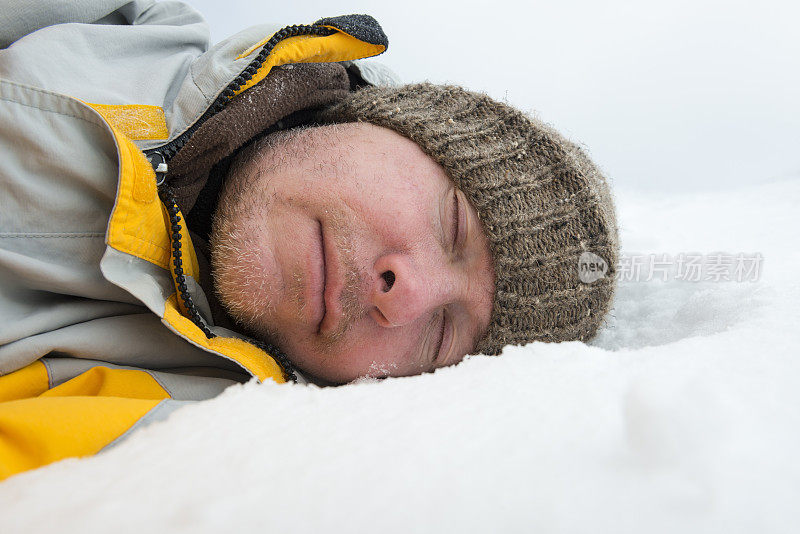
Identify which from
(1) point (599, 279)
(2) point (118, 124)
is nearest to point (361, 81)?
(2) point (118, 124)

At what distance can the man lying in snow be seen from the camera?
0.59m

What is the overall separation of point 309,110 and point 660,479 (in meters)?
0.90

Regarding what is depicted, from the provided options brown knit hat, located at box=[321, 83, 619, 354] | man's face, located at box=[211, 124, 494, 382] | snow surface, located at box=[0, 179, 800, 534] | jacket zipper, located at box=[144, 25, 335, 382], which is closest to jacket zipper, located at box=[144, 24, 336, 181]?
jacket zipper, located at box=[144, 25, 335, 382]

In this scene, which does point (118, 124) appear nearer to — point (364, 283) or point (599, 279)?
point (364, 283)

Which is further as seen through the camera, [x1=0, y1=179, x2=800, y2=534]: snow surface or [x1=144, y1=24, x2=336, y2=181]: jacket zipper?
[x1=144, y1=24, x2=336, y2=181]: jacket zipper

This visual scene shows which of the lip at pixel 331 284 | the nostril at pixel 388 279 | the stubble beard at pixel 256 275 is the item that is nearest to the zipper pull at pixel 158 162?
the stubble beard at pixel 256 275

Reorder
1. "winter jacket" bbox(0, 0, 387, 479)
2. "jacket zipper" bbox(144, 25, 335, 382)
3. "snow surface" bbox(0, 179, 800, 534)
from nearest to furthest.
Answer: "snow surface" bbox(0, 179, 800, 534) < "winter jacket" bbox(0, 0, 387, 479) < "jacket zipper" bbox(144, 25, 335, 382)

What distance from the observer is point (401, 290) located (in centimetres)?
68

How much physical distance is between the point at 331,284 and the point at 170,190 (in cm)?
28

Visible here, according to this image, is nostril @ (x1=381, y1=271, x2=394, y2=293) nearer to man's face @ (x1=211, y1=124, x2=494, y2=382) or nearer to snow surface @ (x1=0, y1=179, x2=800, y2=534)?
man's face @ (x1=211, y1=124, x2=494, y2=382)

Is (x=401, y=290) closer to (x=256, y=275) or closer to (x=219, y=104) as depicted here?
(x=256, y=275)

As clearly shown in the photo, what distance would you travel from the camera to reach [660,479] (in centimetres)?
23

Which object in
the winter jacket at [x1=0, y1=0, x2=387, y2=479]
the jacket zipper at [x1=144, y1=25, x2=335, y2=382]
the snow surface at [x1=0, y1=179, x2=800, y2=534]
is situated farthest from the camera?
the jacket zipper at [x1=144, y1=25, x2=335, y2=382]

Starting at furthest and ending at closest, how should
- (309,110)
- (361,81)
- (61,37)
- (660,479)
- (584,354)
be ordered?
1. (361,81)
2. (309,110)
3. (61,37)
4. (584,354)
5. (660,479)
